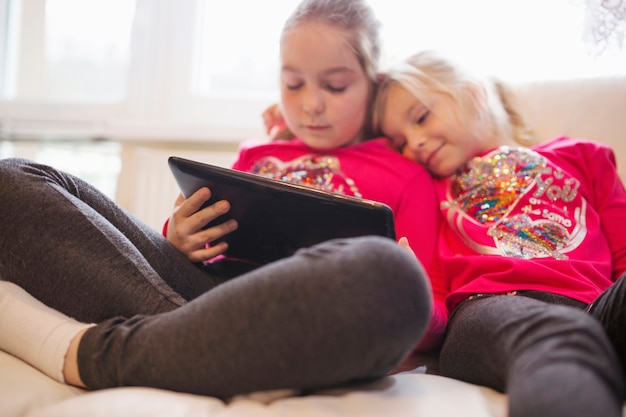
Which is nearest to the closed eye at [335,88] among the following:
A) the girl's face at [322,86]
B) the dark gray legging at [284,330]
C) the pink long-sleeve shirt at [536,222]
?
the girl's face at [322,86]

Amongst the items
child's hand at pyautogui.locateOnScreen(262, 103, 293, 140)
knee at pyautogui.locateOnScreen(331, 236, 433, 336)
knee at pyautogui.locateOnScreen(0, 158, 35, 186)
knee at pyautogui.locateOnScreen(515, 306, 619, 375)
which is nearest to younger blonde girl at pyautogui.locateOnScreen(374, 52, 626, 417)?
knee at pyautogui.locateOnScreen(515, 306, 619, 375)

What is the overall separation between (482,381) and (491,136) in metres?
0.56

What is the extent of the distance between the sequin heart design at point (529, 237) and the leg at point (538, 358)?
16 centimetres

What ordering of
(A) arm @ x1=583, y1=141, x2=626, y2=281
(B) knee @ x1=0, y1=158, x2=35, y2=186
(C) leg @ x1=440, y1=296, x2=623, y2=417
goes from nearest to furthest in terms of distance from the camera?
(C) leg @ x1=440, y1=296, x2=623, y2=417
(B) knee @ x1=0, y1=158, x2=35, y2=186
(A) arm @ x1=583, y1=141, x2=626, y2=281

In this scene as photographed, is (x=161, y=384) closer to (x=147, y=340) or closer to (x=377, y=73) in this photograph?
(x=147, y=340)

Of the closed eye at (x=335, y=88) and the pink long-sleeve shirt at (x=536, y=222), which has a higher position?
the closed eye at (x=335, y=88)

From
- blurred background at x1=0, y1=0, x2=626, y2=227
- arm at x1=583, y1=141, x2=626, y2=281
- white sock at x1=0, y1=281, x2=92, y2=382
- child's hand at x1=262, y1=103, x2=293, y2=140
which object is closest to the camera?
white sock at x1=0, y1=281, x2=92, y2=382

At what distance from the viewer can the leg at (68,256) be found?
0.76m

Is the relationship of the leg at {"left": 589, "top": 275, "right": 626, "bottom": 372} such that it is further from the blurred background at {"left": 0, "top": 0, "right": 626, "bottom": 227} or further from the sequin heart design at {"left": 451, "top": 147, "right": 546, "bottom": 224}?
the blurred background at {"left": 0, "top": 0, "right": 626, "bottom": 227}

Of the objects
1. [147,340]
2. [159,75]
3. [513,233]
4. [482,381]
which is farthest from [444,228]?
[159,75]

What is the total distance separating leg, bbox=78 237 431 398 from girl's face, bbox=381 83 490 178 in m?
0.59

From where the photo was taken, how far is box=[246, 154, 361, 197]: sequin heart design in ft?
3.76

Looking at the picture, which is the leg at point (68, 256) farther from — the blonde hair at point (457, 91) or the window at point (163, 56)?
the window at point (163, 56)

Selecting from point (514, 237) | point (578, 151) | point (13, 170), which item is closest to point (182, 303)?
point (13, 170)
